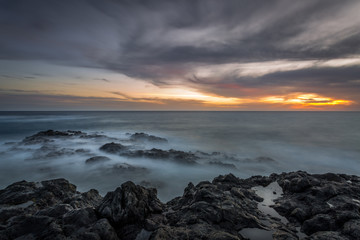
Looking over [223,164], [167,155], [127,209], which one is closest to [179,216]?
[127,209]

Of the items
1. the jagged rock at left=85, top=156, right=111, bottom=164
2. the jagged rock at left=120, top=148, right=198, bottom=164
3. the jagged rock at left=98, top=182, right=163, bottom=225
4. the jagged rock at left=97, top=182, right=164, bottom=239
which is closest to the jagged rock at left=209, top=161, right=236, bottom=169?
the jagged rock at left=120, top=148, right=198, bottom=164

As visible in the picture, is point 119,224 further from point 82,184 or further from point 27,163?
point 27,163

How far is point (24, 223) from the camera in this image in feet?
16.6

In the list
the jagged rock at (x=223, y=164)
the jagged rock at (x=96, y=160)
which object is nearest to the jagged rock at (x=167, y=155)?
the jagged rock at (x=223, y=164)

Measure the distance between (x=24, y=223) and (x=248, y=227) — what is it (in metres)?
6.98

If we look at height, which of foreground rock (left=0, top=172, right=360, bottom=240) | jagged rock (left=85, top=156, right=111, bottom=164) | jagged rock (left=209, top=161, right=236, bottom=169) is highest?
foreground rock (left=0, top=172, right=360, bottom=240)

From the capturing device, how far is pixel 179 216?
650cm

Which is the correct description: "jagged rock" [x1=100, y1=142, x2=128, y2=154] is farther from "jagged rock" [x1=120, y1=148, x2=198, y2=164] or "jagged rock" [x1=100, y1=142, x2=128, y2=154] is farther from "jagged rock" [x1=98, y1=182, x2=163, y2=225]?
"jagged rock" [x1=98, y1=182, x2=163, y2=225]

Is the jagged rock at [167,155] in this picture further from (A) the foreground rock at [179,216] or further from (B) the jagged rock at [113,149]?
(A) the foreground rock at [179,216]

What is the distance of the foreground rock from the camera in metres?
5.06

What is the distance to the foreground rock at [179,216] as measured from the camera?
5062mm

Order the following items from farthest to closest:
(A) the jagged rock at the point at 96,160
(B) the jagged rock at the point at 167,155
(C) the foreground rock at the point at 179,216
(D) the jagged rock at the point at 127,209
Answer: (B) the jagged rock at the point at 167,155 → (A) the jagged rock at the point at 96,160 → (D) the jagged rock at the point at 127,209 → (C) the foreground rock at the point at 179,216

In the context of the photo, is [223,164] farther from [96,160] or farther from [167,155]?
[96,160]

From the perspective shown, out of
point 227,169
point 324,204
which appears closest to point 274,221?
point 324,204
